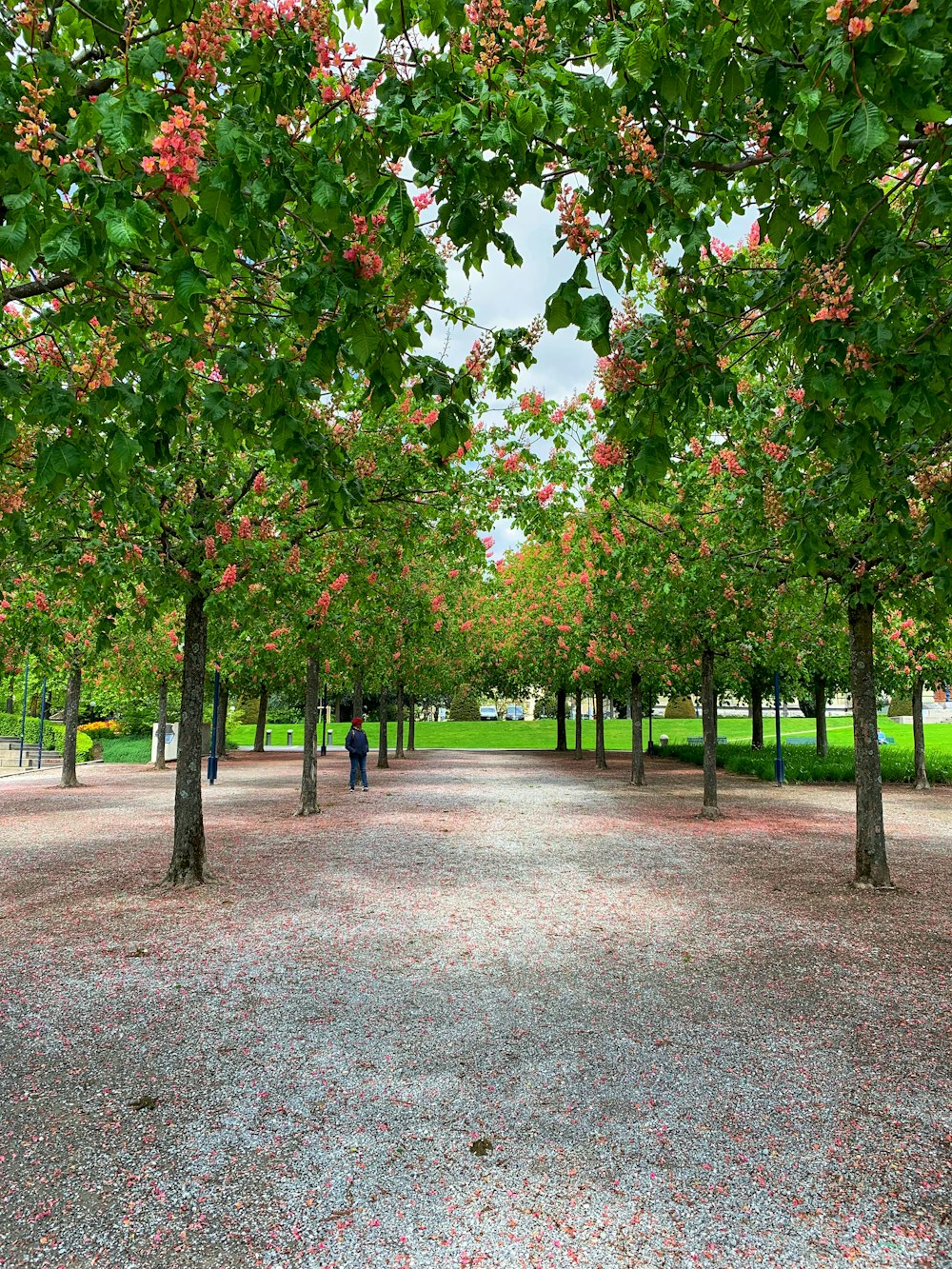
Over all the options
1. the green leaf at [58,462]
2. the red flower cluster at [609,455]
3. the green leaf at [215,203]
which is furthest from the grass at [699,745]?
the green leaf at [215,203]

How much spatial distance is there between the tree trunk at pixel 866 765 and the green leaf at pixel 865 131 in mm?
8118

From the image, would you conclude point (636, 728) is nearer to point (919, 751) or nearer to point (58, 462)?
point (919, 751)

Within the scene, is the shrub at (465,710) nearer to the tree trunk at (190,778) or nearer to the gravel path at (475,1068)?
the tree trunk at (190,778)

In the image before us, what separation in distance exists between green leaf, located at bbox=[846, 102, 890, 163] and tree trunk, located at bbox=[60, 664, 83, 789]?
77.1ft

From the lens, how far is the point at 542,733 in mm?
61594

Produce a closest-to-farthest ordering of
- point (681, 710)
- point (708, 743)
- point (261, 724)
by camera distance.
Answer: point (708, 743) < point (261, 724) < point (681, 710)

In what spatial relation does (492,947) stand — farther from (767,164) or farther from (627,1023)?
(767,164)

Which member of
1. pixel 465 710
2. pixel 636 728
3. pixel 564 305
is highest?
pixel 564 305

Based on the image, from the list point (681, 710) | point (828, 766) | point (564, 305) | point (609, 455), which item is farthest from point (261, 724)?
point (681, 710)


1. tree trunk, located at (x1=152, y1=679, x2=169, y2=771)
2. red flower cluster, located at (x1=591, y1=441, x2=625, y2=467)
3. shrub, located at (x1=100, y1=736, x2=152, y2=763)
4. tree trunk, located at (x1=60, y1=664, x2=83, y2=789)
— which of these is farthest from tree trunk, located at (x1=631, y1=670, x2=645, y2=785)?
shrub, located at (x1=100, y1=736, x2=152, y2=763)

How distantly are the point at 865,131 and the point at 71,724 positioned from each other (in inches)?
967

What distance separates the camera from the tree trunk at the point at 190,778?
33.1 feet

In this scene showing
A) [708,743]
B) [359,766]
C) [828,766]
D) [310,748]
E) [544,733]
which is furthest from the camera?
[544,733]

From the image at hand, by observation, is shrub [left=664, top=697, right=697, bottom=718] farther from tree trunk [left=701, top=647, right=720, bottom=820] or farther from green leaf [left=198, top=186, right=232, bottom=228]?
green leaf [left=198, top=186, right=232, bottom=228]
